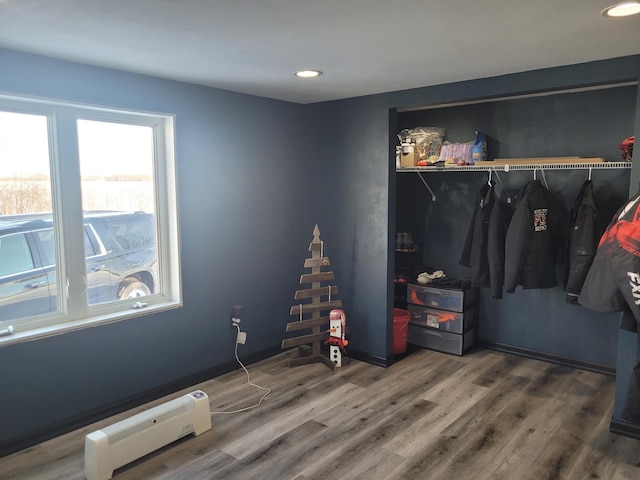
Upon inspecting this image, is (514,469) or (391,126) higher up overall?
(391,126)

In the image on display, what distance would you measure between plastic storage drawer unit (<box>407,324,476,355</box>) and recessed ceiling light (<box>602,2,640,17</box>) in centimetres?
279

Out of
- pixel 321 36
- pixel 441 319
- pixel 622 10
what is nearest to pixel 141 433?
pixel 321 36

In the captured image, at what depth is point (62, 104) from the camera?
2793mm

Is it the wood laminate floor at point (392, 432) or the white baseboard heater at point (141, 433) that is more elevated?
the white baseboard heater at point (141, 433)

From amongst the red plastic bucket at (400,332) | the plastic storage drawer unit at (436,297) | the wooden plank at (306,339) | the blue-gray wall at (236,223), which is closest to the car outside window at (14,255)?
the blue-gray wall at (236,223)

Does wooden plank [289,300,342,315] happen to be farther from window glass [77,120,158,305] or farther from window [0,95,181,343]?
window glass [77,120,158,305]

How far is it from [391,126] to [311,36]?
162 centimetres

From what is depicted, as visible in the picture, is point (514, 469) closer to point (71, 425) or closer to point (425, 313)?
point (425, 313)

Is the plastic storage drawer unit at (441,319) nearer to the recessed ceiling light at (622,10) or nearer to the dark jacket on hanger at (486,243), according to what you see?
the dark jacket on hanger at (486,243)

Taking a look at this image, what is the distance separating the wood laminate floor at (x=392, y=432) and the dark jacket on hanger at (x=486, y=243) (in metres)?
0.74

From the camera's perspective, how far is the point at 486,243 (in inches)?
155

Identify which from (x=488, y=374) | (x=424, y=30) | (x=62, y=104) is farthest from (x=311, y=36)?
(x=488, y=374)

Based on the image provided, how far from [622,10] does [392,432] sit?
96.2 inches

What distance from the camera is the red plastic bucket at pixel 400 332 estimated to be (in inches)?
163
